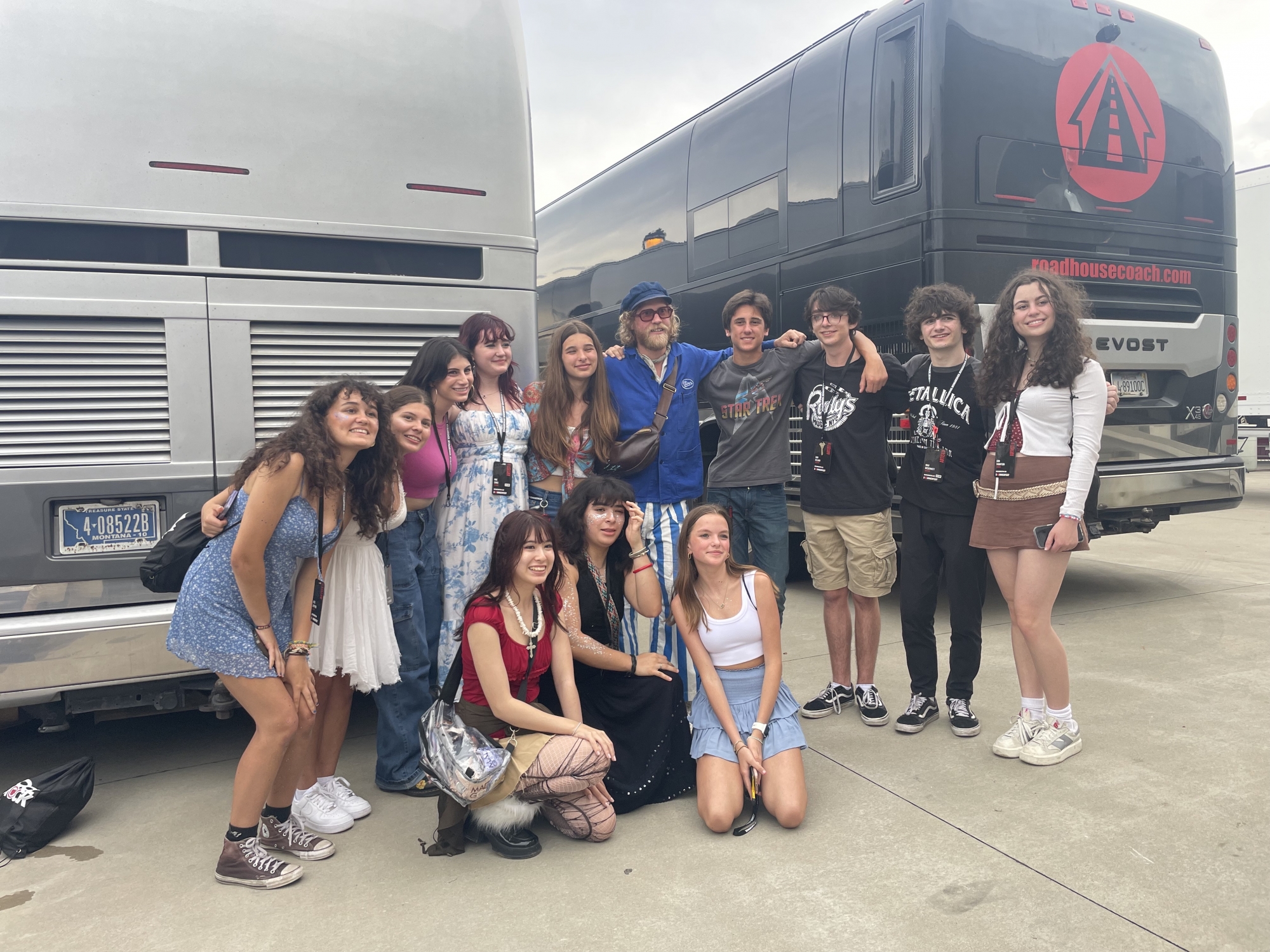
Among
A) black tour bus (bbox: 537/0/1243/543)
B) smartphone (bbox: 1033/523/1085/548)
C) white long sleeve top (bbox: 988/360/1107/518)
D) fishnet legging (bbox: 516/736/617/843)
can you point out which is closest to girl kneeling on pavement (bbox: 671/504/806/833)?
fishnet legging (bbox: 516/736/617/843)

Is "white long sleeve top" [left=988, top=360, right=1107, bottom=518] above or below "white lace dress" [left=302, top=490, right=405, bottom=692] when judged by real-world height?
above

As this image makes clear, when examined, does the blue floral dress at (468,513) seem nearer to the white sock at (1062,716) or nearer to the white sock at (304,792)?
the white sock at (304,792)

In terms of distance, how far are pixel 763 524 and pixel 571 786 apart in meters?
1.61

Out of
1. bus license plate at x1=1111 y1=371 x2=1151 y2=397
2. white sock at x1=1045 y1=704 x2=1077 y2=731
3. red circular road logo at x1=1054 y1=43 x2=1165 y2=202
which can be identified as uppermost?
red circular road logo at x1=1054 y1=43 x2=1165 y2=202

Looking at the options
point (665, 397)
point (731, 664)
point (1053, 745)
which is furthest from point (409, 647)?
point (1053, 745)

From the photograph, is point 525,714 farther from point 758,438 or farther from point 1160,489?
point 1160,489

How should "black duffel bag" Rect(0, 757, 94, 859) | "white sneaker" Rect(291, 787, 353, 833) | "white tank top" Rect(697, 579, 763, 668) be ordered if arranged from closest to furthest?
"black duffel bag" Rect(0, 757, 94, 859) → "white sneaker" Rect(291, 787, 353, 833) → "white tank top" Rect(697, 579, 763, 668)

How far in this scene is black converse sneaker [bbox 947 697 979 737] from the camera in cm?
384

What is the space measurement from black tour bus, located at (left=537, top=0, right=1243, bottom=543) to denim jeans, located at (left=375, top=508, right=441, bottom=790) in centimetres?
318

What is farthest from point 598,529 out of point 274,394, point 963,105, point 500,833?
point 963,105

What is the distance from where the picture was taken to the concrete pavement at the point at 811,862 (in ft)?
8.17

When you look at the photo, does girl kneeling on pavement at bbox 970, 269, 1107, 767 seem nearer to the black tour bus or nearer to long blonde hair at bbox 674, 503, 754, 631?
long blonde hair at bbox 674, 503, 754, 631

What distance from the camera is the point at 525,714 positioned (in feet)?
9.96

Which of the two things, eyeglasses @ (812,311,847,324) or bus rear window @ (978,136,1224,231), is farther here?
bus rear window @ (978,136,1224,231)
